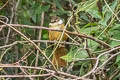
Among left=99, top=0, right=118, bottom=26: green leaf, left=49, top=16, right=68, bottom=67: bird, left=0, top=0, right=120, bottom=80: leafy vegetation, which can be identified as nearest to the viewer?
left=0, top=0, right=120, bottom=80: leafy vegetation

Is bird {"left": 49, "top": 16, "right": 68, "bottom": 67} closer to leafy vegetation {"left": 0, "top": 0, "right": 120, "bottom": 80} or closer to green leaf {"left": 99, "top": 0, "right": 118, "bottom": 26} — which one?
leafy vegetation {"left": 0, "top": 0, "right": 120, "bottom": 80}

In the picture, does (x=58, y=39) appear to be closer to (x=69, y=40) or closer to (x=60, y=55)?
(x=60, y=55)

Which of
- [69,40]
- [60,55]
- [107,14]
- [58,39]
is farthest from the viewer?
[69,40]

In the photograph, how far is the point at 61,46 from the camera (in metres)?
1.77

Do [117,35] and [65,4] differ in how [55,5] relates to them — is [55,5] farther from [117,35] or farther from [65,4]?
[117,35]

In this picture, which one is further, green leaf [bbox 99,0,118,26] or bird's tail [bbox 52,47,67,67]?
bird's tail [bbox 52,47,67,67]

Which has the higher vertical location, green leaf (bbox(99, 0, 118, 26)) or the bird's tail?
green leaf (bbox(99, 0, 118, 26))

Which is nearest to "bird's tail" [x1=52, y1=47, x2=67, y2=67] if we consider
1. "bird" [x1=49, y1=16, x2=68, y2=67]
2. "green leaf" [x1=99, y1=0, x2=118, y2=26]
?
"bird" [x1=49, y1=16, x2=68, y2=67]

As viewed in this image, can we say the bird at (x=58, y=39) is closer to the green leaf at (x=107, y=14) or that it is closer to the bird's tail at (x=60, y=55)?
the bird's tail at (x=60, y=55)

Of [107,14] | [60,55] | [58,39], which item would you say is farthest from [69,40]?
[107,14]

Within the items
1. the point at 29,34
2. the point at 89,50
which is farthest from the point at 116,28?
the point at 29,34

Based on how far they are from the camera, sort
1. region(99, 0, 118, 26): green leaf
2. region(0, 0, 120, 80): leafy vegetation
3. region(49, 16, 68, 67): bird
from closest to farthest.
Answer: region(0, 0, 120, 80): leafy vegetation
region(99, 0, 118, 26): green leaf
region(49, 16, 68, 67): bird

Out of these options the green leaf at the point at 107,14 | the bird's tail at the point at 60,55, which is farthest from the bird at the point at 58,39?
the green leaf at the point at 107,14

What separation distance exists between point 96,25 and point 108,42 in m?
0.12
